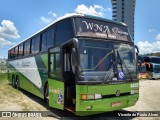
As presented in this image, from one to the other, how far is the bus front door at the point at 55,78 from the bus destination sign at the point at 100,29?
1.22 meters

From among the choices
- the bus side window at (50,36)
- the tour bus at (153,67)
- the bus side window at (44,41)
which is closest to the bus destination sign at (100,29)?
the bus side window at (50,36)

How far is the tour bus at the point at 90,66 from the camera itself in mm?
8266

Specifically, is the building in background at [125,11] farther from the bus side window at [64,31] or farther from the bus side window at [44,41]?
the bus side window at [64,31]

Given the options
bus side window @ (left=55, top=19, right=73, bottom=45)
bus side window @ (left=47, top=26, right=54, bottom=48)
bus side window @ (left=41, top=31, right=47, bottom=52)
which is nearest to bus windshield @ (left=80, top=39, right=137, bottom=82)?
bus side window @ (left=55, top=19, right=73, bottom=45)

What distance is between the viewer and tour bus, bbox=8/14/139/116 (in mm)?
8266

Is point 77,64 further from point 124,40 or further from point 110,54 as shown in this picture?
point 124,40

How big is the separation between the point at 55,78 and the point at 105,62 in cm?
224

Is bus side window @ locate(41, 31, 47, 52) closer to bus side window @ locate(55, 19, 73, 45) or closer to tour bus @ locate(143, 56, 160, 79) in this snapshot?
bus side window @ locate(55, 19, 73, 45)

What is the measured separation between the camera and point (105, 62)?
8.83 m

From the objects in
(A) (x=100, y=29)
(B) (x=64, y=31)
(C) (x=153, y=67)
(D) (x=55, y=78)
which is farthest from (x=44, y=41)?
(C) (x=153, y=67)

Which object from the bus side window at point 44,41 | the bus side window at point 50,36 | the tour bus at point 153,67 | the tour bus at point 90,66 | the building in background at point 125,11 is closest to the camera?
the tour bus at point 90,66

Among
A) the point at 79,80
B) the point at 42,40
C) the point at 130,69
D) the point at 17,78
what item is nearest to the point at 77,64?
the point at 79,80

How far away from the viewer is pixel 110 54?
9.00m

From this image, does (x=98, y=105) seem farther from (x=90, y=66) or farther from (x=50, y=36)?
(x=50, y=36)
